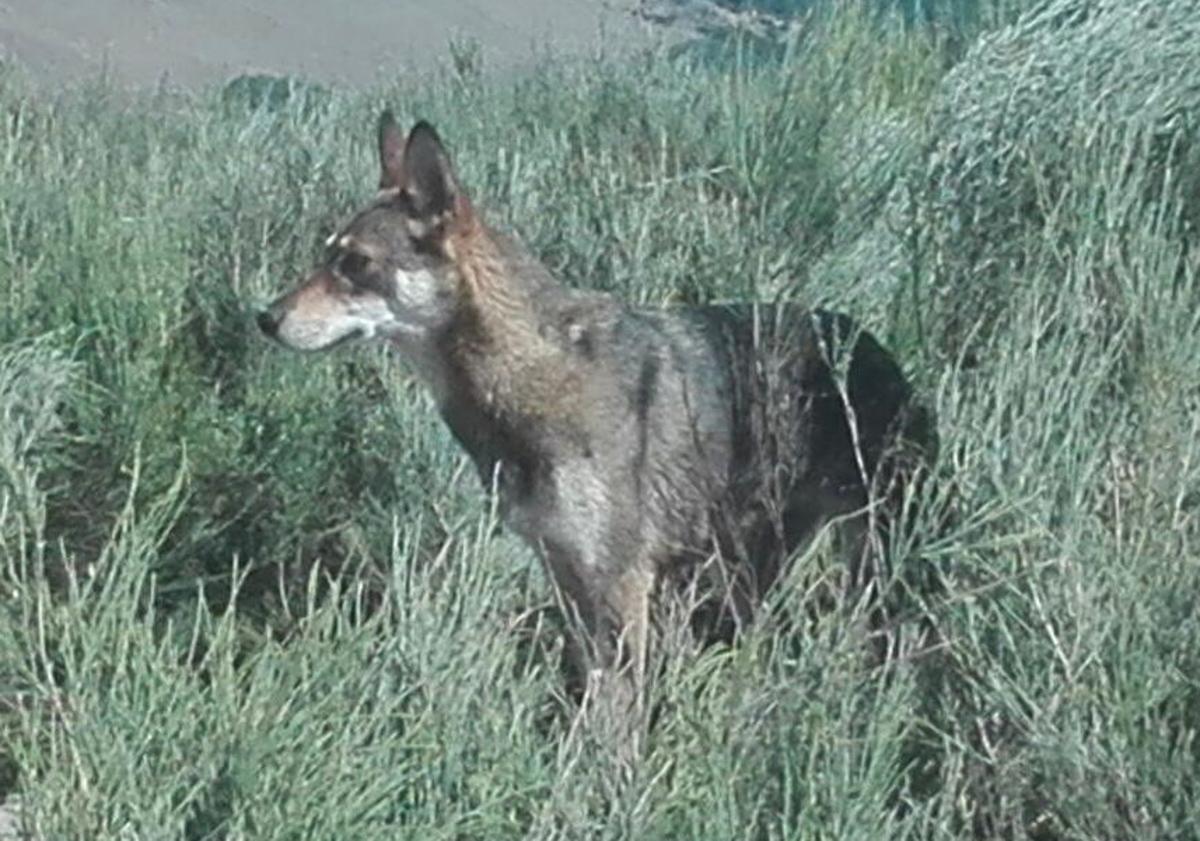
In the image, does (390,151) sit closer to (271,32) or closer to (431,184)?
(431,184)

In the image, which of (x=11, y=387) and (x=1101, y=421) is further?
(x=11, y=387)

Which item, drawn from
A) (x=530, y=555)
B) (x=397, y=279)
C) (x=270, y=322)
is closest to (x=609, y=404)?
(x=530, y=555)

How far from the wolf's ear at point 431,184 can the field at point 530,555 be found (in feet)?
2.45

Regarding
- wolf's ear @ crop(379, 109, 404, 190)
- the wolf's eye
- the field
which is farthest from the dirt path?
the wolf's eye

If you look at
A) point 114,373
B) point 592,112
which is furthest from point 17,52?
point 114,373

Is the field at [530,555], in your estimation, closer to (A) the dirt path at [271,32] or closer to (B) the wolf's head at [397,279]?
(B) the wolf's head at [397,279]

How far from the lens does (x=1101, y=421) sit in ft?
19.8

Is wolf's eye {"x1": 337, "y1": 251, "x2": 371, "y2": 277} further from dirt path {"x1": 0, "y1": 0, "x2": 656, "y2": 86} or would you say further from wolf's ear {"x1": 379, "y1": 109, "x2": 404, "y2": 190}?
dirt path {"x1": 0, "y1": 0, "x2": 656, "y2": 86}

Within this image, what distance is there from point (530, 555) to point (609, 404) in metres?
0.43

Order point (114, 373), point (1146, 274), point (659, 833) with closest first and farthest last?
point (659, 833) → point (1146, 274) → point (114, 373)

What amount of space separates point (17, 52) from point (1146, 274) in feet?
50.4

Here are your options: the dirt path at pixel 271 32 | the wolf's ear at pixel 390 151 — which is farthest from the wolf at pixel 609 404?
the dirt path at pixel 271 32

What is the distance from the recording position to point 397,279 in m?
6.72

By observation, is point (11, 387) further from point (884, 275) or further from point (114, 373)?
point (884, 275)
